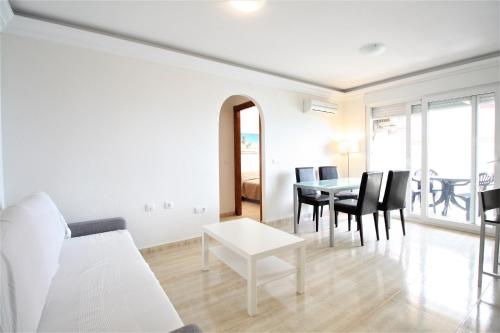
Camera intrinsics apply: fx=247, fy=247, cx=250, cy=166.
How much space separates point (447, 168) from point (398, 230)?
129 cm

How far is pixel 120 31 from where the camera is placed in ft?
8.43

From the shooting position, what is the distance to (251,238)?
211 cm

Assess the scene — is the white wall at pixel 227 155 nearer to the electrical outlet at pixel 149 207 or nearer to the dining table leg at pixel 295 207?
the dining table leg at pixel 295 207

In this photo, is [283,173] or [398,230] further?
[283,173]

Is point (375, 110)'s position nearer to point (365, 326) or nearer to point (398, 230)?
point (398, 230)

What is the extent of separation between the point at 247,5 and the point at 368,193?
250cm

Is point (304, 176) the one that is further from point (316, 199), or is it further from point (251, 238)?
point (251, 238)

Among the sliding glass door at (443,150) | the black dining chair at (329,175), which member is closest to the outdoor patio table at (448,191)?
the sliding glass door at (443,150)

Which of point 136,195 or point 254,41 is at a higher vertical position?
point 254,41

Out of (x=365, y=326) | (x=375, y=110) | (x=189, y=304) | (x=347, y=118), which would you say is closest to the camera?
(x=365, y=326)

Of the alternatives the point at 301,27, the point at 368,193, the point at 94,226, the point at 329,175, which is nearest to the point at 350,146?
the point at 329,175

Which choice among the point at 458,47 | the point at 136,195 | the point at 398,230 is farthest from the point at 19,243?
the point at 458,47

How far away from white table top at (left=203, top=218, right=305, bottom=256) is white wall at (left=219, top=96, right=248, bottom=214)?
227 cm

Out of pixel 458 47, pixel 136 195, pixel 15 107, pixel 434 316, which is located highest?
pixel 458 47
